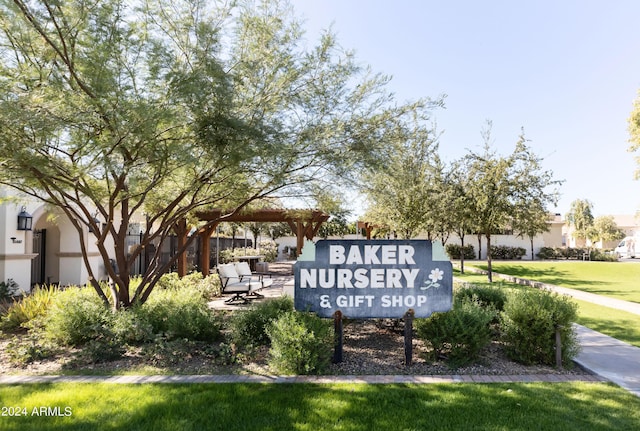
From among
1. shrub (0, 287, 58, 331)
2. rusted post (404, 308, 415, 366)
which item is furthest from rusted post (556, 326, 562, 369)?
shrub (0, 287, 58, 331)

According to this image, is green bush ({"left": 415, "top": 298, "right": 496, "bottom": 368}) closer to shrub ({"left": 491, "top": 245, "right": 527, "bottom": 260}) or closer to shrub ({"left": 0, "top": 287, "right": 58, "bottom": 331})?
shrub ({"left": 0, "top": 287, "right": 58, "bottom": 331})

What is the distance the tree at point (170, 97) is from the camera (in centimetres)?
466

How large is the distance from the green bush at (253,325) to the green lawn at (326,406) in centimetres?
136

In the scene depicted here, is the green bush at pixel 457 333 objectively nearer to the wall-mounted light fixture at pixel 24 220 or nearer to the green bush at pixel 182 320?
the green bush at pixel 182 320

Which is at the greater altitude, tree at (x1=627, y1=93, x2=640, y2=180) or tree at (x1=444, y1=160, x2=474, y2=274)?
tree at (x1=627, y1=93, x2=640, y2=180)

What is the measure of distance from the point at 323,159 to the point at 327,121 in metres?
0.61

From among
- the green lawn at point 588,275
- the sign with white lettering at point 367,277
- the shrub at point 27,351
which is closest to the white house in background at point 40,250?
the shrub at point 27,351

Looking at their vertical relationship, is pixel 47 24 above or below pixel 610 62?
below

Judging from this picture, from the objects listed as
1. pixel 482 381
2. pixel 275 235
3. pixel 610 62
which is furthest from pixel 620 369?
pixel 275 235

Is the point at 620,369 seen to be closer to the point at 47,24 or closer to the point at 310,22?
the point at 310,22

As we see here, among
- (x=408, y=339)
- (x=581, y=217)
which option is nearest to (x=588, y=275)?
(x=408, y=339)

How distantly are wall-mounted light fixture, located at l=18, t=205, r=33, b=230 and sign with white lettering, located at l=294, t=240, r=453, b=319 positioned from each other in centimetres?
891

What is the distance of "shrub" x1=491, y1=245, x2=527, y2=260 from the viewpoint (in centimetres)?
3231

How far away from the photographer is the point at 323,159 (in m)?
6.13
